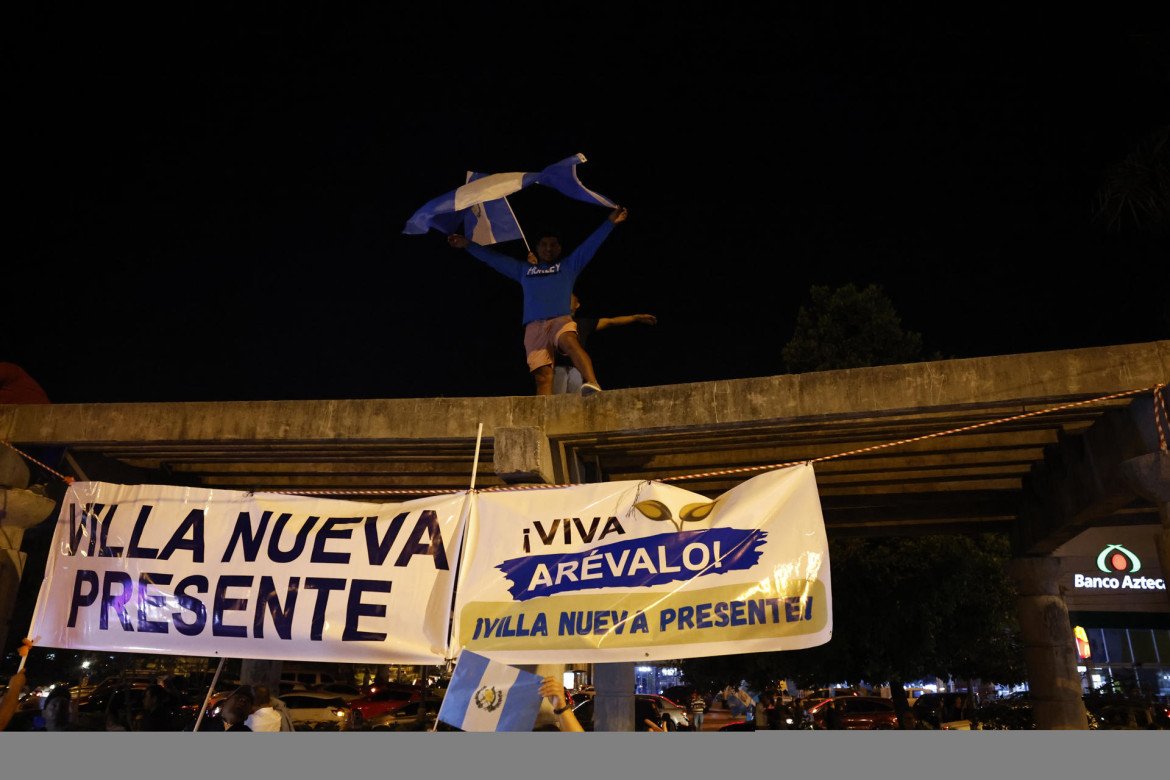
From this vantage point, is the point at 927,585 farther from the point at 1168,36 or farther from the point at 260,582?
the point at 260,582

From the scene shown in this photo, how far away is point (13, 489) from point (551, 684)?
5184mm

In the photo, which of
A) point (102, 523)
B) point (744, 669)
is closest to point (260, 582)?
point (102, 523)

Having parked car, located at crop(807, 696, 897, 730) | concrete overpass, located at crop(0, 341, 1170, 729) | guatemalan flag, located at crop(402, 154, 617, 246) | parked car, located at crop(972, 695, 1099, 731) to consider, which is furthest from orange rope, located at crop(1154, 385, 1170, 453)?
parked car, located at crop(807, 696, 897, 730)

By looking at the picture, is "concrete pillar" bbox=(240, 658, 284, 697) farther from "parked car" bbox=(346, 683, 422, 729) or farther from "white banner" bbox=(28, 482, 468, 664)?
"parked car" bbox=(346, 683, 422, 729)

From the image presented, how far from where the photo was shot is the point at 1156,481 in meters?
6.25

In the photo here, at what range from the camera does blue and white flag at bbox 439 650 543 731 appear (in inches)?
175

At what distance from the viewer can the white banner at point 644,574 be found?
16.6 feet

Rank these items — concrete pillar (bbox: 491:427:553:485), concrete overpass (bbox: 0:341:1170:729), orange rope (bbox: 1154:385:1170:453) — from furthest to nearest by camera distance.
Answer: concrete pillar (bbox: 491:427:553:485) < concrete overpass (bbox: 0:341:1170:729) < orange rope (bbox: 1154:385:1170:453)

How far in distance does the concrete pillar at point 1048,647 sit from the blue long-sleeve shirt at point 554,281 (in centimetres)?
737

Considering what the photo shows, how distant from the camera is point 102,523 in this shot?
615cm

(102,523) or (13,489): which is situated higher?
(13,489)

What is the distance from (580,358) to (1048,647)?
24.9ft

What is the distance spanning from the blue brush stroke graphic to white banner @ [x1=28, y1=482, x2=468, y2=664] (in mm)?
518

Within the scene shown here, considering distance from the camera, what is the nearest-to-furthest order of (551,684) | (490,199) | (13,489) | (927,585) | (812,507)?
(551,684)
(812,507)
(13,489)
(490,199)
(927,585)
